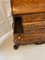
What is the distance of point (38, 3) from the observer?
1.25 meters

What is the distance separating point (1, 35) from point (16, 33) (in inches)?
15.2

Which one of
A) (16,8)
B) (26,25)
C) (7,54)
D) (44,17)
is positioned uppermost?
(16,8)

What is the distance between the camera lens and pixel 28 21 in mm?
1352

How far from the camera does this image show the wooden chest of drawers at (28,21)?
1238mm

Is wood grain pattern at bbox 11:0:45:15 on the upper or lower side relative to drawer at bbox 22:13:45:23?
upper

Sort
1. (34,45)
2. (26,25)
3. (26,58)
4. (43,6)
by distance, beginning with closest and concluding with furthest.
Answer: (43,6) → (26,25) → (26,58) → (34,45)

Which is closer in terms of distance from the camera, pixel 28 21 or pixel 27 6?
pixel 27 6

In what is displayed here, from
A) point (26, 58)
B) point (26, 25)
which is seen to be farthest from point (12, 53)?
point (26, 25)

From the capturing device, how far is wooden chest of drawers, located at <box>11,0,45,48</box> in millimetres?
1238

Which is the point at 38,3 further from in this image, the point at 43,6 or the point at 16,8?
the point at 16,8

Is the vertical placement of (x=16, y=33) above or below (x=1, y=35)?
above

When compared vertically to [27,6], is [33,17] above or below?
below

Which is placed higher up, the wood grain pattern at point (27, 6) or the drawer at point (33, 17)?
the wood grain pattern at point (27, 6)

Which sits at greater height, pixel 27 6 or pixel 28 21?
pixel 27 6
